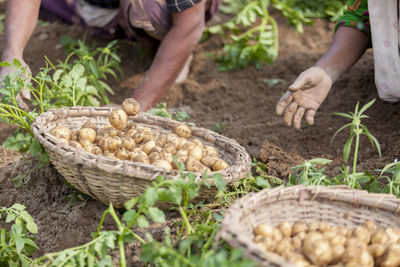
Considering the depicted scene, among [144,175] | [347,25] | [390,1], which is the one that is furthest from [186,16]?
[144,175]

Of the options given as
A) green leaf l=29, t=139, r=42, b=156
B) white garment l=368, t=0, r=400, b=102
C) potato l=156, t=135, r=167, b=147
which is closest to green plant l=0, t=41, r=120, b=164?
green leaf l=29, t=139, r=42, b=156

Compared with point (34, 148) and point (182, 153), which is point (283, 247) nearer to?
point (182, 153)

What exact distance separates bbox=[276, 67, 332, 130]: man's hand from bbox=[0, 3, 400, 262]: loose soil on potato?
0.22 metres

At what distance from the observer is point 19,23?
248cm

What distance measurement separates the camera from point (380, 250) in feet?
4.80

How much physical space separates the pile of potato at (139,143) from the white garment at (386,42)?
0.96 m

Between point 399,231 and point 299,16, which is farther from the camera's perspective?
point 299,16

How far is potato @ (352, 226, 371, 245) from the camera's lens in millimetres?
1510

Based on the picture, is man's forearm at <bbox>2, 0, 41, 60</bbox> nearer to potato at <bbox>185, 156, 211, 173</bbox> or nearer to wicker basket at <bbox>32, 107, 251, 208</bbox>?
wicker basket at <bbox>32, 107, 251, 208</bbox>

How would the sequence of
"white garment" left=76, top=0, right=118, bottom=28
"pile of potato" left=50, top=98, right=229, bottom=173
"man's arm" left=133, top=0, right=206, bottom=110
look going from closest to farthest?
"pile of potato" left=50, top=98, right=229, bottom=173 < "man's arm" left=133, top=0, right=206, bottom=110 < "white garment" left=76, top=0, right=118, bottom=28

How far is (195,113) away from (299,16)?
4.43 ft

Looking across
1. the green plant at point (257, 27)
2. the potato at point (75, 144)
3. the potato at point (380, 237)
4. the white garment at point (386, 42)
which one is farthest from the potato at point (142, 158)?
the green plant at point (257, 27)

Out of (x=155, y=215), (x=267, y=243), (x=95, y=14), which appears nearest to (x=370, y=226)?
(x=267, y=243)

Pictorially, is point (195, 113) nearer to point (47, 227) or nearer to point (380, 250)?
Answer: point (47, 227)
